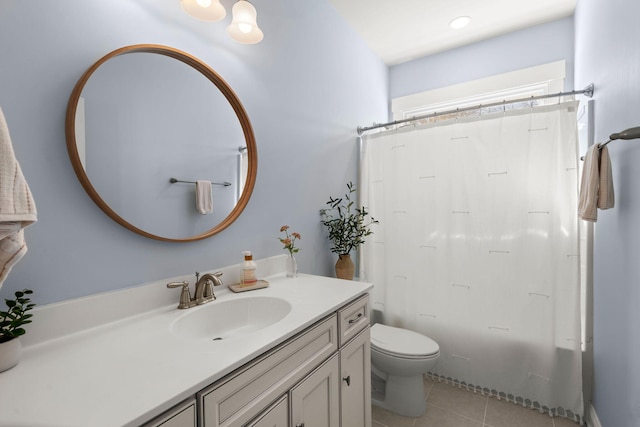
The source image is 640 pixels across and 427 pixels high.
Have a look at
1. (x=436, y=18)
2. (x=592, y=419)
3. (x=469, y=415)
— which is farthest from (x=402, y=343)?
(x=436, y=18)

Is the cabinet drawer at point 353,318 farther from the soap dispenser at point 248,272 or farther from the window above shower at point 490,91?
the window above shower at point 490,91

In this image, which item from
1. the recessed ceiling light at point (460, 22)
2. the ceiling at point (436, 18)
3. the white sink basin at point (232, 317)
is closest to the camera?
the white sink basin at point (232, 317)

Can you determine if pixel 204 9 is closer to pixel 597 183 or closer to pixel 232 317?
pixel 232 317

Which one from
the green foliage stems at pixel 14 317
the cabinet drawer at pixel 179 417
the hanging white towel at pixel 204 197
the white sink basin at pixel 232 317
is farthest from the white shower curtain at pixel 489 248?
the green foliage stems at pixel 14 317

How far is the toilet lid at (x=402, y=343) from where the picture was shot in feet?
5.65

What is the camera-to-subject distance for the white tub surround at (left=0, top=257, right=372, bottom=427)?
21.5 inches

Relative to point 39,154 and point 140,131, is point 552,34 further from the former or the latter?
point 39,154

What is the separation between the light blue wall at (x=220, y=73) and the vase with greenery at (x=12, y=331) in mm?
76

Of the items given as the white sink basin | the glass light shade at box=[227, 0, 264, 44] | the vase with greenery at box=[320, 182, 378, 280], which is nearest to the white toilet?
the vase with greenery at box=[320, 182, 378, 280]

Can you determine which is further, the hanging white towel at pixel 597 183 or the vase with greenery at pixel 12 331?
the hanging white towel at pixel 597 183

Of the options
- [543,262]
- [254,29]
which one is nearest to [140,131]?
[254,29]

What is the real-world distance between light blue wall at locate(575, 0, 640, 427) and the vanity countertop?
1.27 metres

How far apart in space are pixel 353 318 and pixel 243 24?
1.39 m

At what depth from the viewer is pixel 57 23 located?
2.80ft
